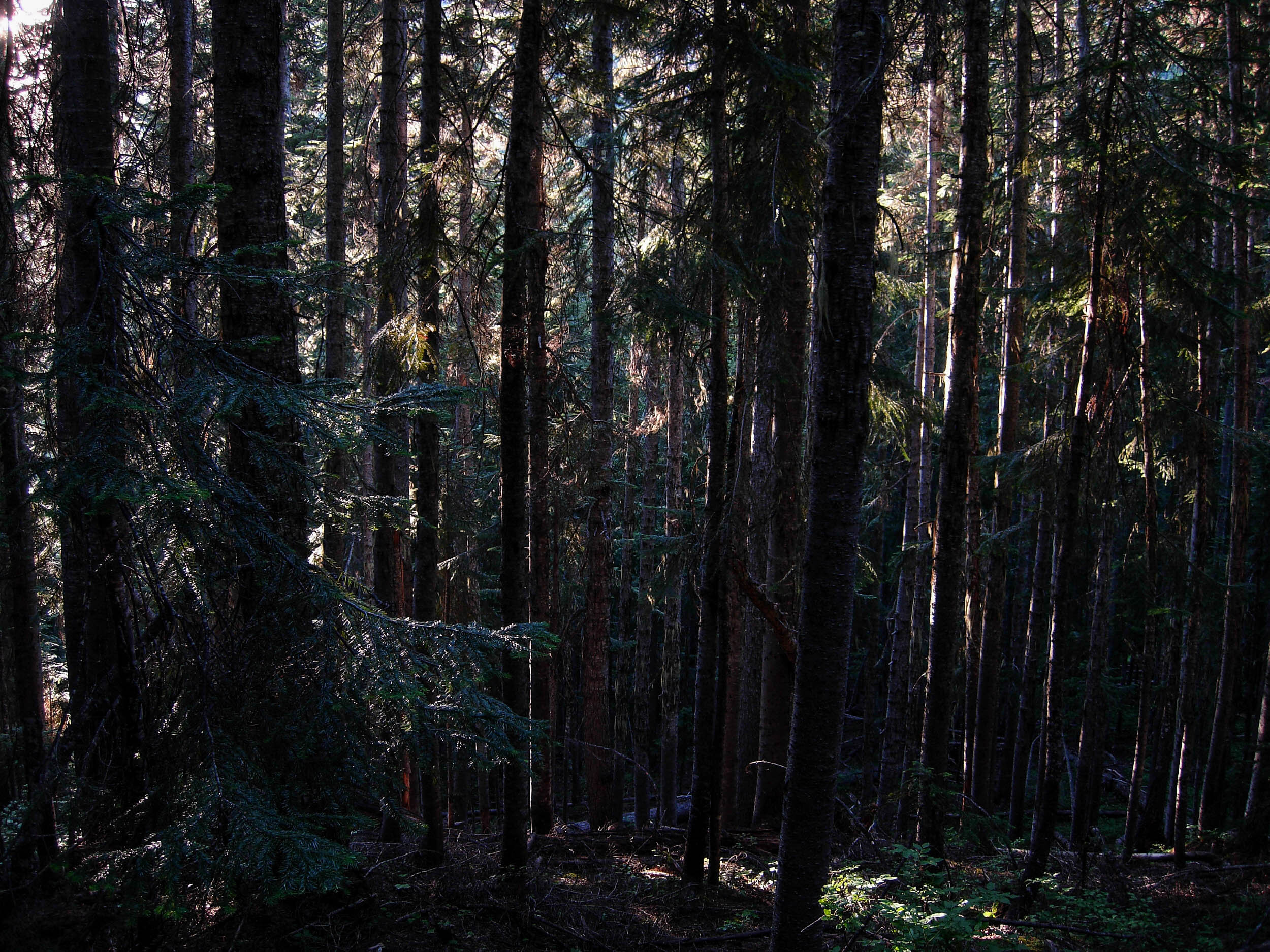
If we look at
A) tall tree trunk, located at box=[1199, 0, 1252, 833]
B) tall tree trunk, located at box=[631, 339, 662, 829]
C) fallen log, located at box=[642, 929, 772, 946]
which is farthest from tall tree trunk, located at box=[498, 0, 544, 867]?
tall tree trunk, located at box=[1199, 0, 1252, 833]

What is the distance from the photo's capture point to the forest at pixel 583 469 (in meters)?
3.36

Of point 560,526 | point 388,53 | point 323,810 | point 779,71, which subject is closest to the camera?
point 323,810

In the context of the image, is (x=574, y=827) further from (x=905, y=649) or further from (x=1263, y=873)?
(x=1263, y=873)

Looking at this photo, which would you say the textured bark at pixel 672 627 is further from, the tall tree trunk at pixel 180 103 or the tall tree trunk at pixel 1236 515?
the tall tree trunk at pixel 1236 515

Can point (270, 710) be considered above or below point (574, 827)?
above

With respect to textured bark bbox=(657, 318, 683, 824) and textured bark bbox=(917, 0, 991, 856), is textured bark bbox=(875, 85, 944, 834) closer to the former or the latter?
textured bark bbox=(917, 0, 991, 856)

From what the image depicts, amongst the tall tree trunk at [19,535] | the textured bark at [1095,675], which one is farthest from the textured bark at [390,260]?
the textured bark at [1095,675]

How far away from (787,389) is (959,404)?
2.12 metres

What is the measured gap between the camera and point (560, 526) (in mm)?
10602

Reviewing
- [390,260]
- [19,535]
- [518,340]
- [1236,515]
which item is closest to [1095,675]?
[1236,515]

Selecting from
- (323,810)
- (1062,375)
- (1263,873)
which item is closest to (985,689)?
(1263,873)

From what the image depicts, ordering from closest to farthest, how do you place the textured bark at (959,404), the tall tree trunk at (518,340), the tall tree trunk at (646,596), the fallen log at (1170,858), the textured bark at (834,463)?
the textured bark at (834,463)
the tall tree trunk at (518,340)
the textured bark at (959,404)
the fallen log at (1170,858)
the tall tree trunk at (646,596)

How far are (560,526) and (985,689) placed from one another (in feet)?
24.5

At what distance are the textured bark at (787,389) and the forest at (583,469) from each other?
0.22 feet
